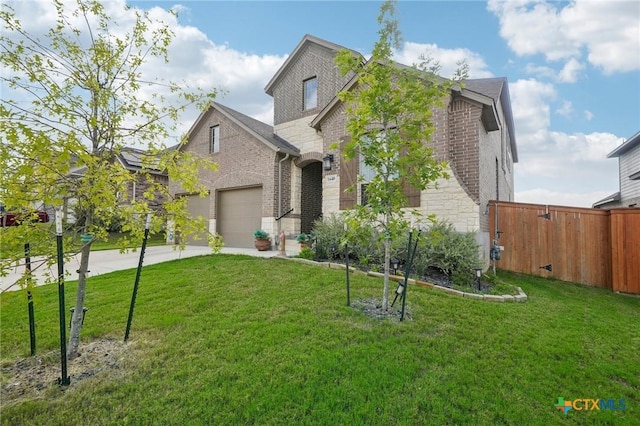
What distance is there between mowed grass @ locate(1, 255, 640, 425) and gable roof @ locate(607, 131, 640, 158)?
12039 millimetres

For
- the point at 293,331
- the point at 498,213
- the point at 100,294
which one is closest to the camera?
the point at 293,331

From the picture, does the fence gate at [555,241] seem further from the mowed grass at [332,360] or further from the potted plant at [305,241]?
the potted plant at [305,241]

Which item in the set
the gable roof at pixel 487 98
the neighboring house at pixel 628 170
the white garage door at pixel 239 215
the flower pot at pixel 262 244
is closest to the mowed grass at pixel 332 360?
the gable roof at pixel 487 98

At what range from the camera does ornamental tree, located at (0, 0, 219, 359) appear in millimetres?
2523

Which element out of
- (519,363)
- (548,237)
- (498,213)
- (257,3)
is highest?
(257,3)

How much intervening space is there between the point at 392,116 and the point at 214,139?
11.1m

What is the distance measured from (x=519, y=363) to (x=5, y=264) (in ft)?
16.8

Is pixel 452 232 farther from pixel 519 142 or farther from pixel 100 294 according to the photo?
pixel 519 142

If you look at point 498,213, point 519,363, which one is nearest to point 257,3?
point 498,213

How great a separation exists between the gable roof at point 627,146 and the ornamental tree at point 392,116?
48.5 ft

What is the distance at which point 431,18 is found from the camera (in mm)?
8406

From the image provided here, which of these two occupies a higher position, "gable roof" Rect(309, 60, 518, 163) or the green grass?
"gable roof" Rect(309, 60, 518, 163)

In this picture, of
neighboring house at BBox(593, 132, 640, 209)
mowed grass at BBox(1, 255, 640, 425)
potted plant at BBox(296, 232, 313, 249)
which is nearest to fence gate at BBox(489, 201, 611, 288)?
mowed grass at BBox(1, 255, 640, 425)

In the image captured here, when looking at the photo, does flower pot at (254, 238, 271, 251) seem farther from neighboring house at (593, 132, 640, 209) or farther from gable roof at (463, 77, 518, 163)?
neighboring house at (593, 132, 640, 209)
